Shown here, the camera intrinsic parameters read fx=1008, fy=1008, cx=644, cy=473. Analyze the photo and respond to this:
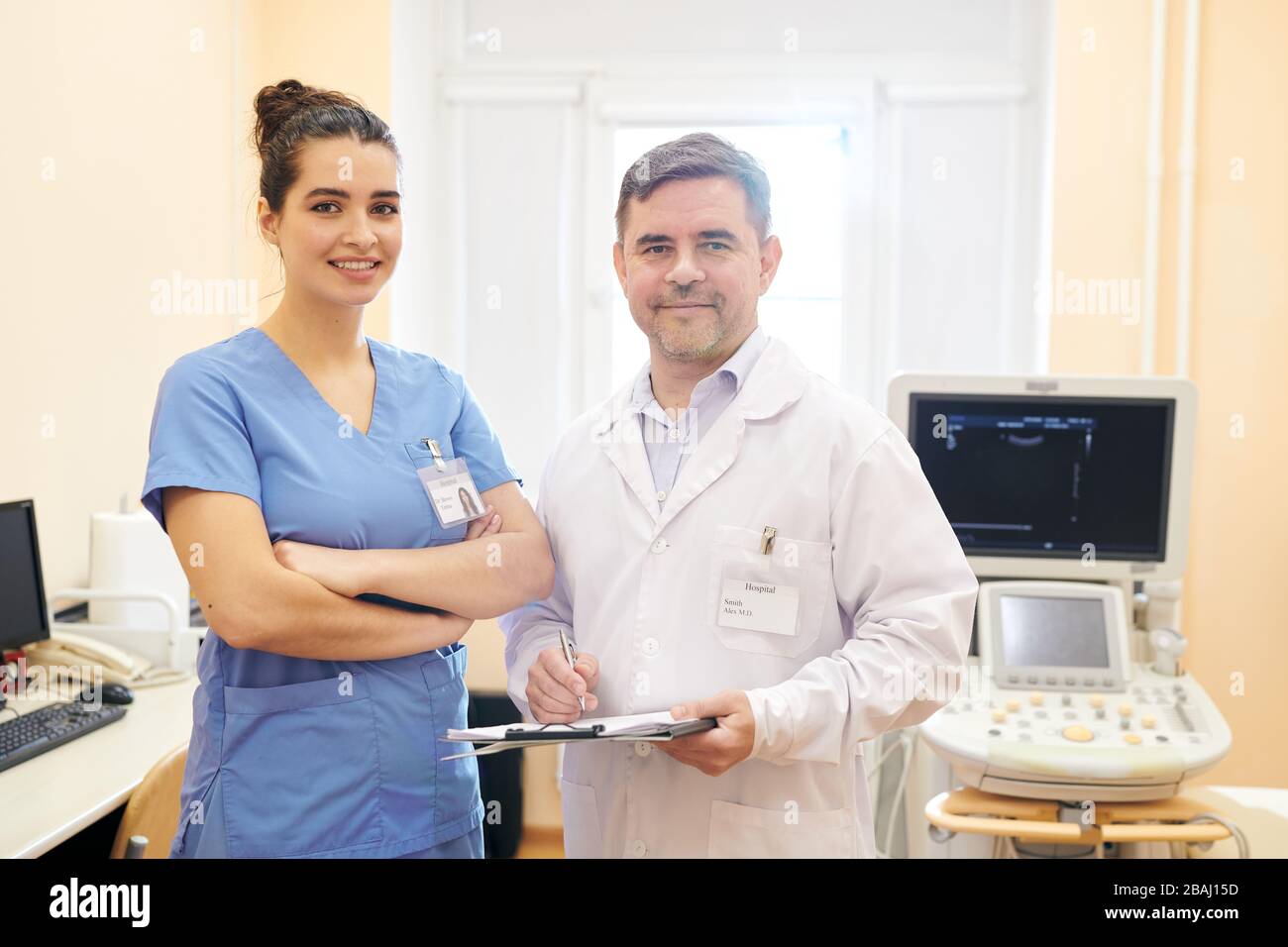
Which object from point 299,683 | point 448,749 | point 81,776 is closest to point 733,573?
point 448,749

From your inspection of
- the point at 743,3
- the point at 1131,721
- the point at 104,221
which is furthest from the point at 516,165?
the point at 1131,721

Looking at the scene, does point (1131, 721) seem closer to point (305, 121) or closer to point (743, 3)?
point (305, 121)

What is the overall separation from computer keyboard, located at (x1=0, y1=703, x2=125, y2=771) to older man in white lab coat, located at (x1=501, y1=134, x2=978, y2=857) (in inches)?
35.8

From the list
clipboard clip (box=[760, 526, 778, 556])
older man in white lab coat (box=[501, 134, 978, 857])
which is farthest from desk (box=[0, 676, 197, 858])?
clipboard clip (box=[760, 526, 778, 556])

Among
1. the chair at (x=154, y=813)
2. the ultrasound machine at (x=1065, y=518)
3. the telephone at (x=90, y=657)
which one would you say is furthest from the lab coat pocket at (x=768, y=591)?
the telephone at (x=90, y=657)

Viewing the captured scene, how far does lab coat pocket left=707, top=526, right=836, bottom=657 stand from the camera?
121 centimetres

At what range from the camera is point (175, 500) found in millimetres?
1134

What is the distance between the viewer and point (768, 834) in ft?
3.94

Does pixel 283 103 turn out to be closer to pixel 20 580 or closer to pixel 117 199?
pixel 20 580

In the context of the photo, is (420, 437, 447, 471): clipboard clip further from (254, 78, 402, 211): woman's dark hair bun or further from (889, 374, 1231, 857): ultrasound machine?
(889, 374, 1231, 857): ultrasound machine

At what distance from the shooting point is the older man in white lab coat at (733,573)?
1192 millimetres

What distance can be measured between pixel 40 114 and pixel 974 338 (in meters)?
2.70

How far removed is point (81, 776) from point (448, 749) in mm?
757

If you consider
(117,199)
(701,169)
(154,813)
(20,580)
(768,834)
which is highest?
(117,199)
